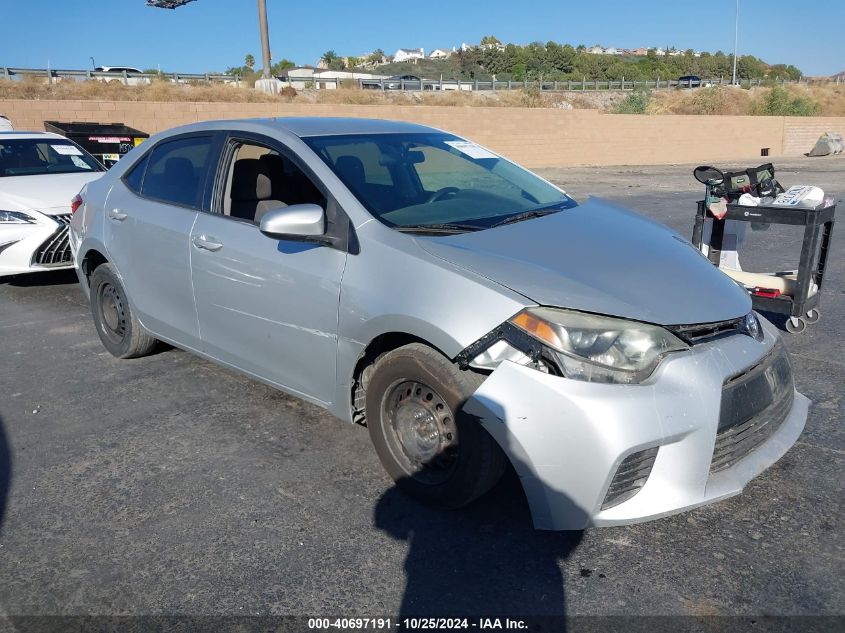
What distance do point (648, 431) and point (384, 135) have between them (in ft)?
8.02

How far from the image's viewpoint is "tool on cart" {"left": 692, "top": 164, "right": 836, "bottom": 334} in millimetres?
5305

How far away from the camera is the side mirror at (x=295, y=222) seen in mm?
3396

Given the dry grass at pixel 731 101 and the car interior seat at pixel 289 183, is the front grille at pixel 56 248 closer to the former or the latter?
the car interior seat at pixel 289 183

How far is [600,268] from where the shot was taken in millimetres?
3127

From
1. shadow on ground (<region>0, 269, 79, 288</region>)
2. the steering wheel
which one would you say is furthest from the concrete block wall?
the steering wheel

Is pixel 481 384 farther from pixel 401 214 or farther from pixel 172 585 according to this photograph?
pixel 172 585

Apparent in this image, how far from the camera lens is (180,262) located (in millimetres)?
4359

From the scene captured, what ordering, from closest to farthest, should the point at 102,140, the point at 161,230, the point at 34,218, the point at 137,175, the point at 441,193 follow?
the point at 441,193 < the point at 161,230 < the point at 137,175 < the point at 34,218 < the point at 102,140

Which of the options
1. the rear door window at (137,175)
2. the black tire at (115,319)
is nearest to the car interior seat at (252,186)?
the rear door window at (137,175)

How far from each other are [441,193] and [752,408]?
1.91 metres

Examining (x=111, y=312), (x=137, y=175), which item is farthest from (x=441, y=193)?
(x=111, y=312)

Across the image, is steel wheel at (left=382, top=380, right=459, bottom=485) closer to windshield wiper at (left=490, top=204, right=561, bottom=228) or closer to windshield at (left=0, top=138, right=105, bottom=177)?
windshield wiper at (left=490, top=204, right=561, bottom=228)

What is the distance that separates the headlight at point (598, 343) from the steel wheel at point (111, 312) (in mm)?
3445

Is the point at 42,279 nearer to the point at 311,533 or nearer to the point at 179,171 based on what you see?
the point at 179,171
